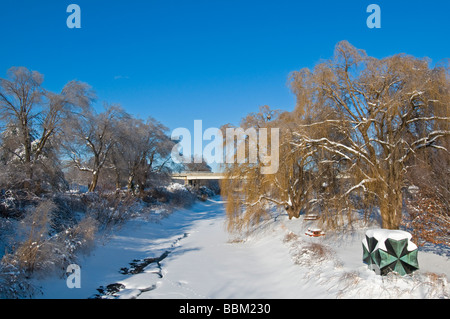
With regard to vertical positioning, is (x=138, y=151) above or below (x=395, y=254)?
above

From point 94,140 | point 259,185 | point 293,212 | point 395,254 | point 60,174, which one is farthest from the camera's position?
point 94,140

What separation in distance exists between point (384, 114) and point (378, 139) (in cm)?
88

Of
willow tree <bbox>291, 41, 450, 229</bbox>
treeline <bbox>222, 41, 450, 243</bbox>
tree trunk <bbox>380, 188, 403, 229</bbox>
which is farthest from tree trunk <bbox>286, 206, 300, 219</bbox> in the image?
tree trunk <bbox>380, 188, 403, 229</bbox>

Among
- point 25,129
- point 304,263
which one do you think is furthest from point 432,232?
point 25,129

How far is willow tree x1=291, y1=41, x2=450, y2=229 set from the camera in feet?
29.3

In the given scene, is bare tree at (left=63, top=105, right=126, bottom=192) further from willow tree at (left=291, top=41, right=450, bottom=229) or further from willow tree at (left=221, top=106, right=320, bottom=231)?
willow tree at (left=291, top=41, right=450, bottom=229)

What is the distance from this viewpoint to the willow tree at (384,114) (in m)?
8.93

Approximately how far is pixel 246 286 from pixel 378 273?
3.41m

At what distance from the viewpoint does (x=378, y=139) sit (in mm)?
9445

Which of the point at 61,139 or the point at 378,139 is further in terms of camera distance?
the point at 61,139

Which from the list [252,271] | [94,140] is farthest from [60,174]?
[252,271]

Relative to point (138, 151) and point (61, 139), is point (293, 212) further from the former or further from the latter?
point (138, 151)

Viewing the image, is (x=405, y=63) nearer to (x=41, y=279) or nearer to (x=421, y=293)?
(x=421, y=293)

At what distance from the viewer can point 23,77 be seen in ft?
48.1
